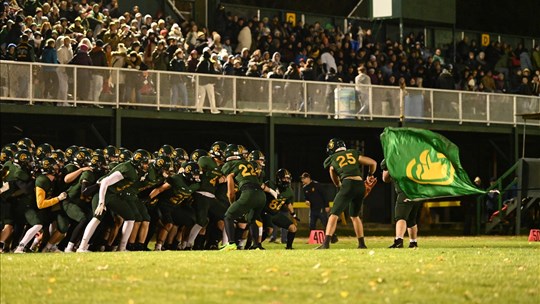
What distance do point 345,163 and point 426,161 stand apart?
296 centimetres

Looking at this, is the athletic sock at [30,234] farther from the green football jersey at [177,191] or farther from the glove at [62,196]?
the green football jersey at [177,191]

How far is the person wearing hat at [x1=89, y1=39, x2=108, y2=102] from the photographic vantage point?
96.8 ft

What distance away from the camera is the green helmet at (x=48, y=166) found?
22.1 m

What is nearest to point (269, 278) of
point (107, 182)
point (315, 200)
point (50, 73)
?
point (107, 182)

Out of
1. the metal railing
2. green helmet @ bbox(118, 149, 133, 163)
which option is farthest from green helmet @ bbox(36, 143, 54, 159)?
the metal railing

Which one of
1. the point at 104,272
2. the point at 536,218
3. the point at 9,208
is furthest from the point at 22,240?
the point at 536,218

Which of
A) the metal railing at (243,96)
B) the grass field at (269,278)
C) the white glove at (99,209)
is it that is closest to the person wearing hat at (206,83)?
the metal railing at (243,96)

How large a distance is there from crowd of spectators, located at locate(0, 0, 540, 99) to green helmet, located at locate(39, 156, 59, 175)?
7.00 meters

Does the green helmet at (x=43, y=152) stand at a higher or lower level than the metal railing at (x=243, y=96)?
lower

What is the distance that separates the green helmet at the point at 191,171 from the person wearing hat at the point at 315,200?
715 centimetres

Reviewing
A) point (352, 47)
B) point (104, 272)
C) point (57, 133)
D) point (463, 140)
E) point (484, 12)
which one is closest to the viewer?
point (104, 272)

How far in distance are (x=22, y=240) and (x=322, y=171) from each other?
2096cm

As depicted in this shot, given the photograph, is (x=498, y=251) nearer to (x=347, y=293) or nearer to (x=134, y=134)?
(x=347, y=293)

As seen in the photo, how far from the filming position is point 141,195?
906 inches
